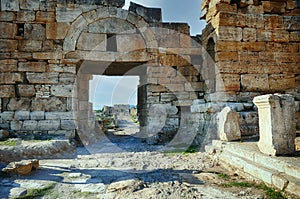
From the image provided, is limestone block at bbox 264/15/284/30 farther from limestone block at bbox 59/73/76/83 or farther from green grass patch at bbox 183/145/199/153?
limestone block at bbox 59/73/76/83

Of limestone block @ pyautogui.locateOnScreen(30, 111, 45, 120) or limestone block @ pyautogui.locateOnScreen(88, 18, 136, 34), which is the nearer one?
limestone block @ pyautogui.locateOnScreen(30, 111, 45, 120)

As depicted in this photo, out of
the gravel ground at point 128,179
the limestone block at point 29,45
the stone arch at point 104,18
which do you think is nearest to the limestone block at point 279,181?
the gravel ground at point 128,179

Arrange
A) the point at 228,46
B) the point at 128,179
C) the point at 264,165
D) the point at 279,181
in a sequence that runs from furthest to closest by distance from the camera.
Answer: the point at 228,46 < the point at 128,179 < the point at 264,165 < the point at 279,181

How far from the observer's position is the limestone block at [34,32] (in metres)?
6.64

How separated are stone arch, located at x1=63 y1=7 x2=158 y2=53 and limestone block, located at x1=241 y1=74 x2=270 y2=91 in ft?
9.59

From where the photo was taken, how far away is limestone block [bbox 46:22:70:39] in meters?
6.68

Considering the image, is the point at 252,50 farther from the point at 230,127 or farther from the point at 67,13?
the point at 67,13

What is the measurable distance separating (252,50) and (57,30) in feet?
19.2

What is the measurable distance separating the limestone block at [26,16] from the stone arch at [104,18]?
1168 millimetres

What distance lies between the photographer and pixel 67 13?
22.1 ft

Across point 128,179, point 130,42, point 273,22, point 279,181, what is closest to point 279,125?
point 279,181

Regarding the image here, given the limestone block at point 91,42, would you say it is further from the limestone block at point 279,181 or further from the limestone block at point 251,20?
the limestone block at point 279,181

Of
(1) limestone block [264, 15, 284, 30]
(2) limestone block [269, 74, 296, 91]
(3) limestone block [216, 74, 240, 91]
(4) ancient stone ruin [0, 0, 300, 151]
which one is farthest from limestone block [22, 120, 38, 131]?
(1) limestone block [264, 15, 284, 30]

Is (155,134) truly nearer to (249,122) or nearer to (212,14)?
(249,122)
